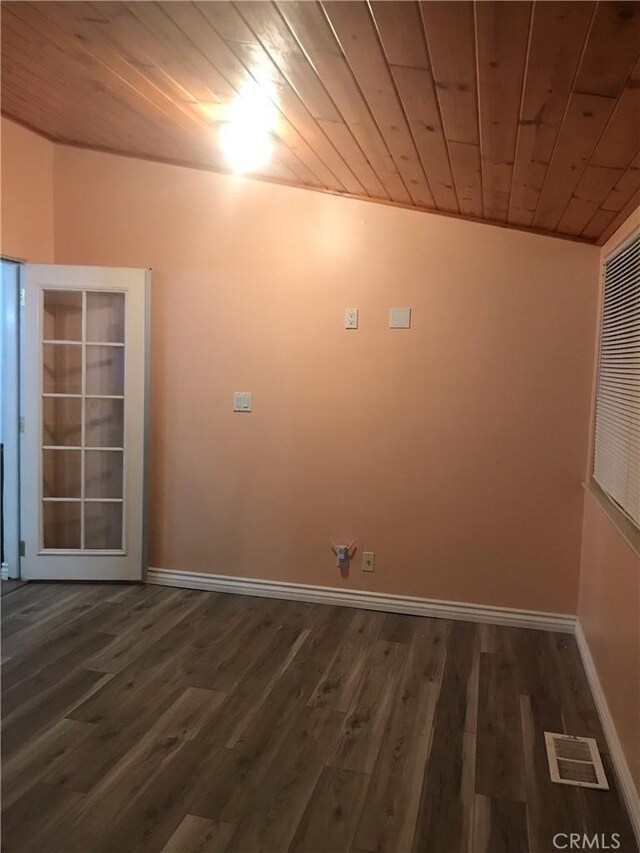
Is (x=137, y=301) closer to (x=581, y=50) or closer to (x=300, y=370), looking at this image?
(x=300, y=370)

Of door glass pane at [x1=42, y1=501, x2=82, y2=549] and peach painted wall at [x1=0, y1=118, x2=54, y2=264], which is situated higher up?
peach painted wall at [x1=0, y1=118, x2=54, y2=264]

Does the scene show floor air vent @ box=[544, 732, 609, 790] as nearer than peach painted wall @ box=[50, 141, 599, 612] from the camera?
Yes

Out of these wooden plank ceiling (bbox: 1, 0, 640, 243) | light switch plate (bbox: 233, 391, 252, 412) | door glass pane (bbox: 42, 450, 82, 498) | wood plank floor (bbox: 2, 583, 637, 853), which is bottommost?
wood plank floor (bbox: 2, 583, 637, 853)

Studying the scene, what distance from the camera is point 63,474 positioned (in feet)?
13.2

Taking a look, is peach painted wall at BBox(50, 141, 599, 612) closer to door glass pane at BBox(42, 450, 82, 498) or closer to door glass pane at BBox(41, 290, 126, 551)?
door glass pane at BBox(41, 290, 126, 551)

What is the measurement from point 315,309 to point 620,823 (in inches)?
108

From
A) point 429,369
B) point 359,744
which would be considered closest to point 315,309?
point 429,369

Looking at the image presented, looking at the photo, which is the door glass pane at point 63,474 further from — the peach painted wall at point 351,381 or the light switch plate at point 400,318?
the light switch plate at point 400,318

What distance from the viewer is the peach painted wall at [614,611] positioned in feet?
7.14

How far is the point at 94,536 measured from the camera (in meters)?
4.02

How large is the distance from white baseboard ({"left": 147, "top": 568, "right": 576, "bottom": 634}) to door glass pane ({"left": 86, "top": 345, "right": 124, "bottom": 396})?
120 cm

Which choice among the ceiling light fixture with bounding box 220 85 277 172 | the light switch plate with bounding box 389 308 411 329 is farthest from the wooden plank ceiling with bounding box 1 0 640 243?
the light switch plate with bounding box 389 308 411 329

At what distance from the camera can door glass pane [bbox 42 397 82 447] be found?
3.98 meters

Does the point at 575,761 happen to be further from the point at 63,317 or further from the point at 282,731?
the point at 63,317
